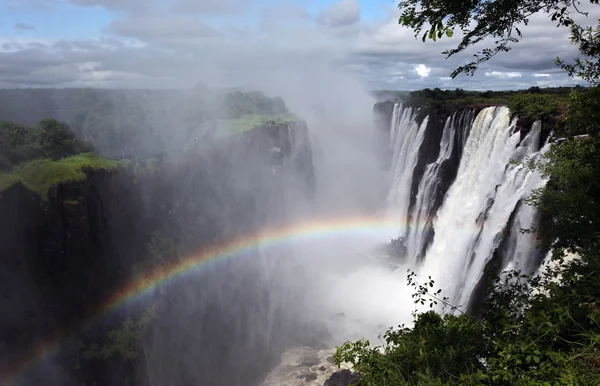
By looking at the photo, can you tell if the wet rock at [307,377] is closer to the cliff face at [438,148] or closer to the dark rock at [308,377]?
the dark rock at [308,377]

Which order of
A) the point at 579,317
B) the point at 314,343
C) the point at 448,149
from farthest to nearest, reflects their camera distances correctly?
the point at 448,149 < the point at 314,343 < the point at 579,317

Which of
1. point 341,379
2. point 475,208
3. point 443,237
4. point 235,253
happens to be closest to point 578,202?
point 341,379

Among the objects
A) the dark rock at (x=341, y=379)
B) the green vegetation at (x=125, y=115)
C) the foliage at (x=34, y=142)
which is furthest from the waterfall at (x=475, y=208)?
the foliage at (x=34, y=142)

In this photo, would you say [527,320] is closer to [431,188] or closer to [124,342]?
[124,342]

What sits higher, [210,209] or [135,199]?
[135,199]

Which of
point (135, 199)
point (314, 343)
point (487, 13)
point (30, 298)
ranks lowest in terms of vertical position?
point (314, 343)

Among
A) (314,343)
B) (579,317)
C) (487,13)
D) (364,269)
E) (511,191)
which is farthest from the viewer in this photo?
(364,269)

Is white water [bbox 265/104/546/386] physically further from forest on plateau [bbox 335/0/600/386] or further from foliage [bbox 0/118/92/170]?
foliage [bbox 0/118/92/170]

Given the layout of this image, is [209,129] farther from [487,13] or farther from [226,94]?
[487,13]

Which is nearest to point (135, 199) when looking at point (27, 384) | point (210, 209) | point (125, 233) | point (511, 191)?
point (125, 233)
